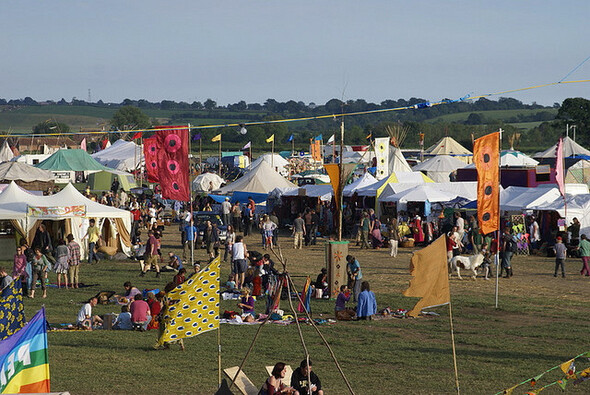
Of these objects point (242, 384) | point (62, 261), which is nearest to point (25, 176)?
point (62, 261)

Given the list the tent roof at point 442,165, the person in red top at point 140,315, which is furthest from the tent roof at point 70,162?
the person in red top at point 140,315

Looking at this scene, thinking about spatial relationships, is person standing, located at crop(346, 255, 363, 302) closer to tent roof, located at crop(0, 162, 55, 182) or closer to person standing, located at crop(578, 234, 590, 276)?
person standing, located at crop(578, 234, 590, 276)

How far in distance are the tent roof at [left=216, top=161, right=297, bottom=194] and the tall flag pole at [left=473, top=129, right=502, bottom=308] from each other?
70.5 feet

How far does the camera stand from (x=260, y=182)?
→ 1567 inches

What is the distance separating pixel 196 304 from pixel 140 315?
4.76m

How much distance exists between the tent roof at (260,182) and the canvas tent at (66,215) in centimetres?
1248

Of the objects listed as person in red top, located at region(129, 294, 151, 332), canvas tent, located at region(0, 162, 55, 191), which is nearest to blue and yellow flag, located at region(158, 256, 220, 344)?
person in red top, located at region(129, 294, 151, 332)

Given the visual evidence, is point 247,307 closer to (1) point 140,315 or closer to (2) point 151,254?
(1) point 140,315

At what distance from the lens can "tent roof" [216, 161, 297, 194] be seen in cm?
3950

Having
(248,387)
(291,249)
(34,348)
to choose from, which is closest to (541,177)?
(291,249)

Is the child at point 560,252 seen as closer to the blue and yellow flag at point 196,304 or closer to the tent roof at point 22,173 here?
the blue and yellow flag at point 196,304

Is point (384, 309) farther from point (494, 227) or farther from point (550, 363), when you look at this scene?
point (550, 363)

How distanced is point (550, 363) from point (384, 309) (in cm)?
524

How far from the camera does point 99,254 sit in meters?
26.6
